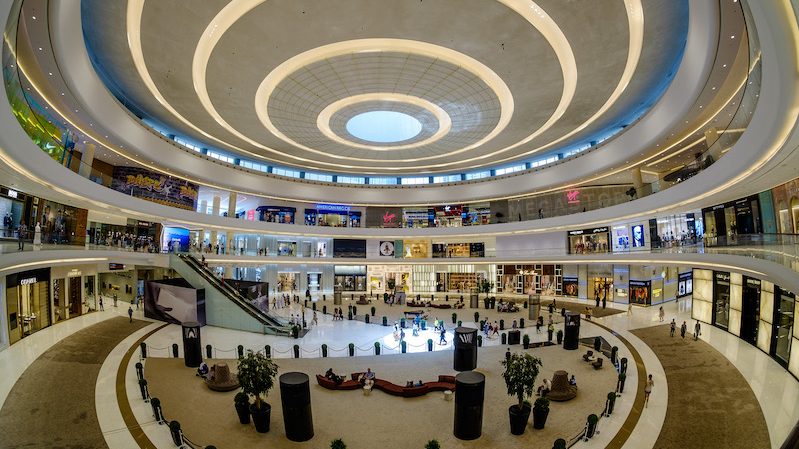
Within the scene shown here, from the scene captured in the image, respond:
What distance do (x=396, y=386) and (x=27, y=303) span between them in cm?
1916

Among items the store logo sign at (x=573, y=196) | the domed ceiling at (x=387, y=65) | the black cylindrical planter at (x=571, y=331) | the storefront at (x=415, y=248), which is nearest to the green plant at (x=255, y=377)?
the domed ceiling at (x=387, y=65)

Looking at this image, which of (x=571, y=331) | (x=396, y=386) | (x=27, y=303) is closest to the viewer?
(x=396, y=386)

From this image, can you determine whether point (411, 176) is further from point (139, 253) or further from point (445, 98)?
point (139, 253)

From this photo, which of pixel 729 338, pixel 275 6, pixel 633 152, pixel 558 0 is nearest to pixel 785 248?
pixel 558 0

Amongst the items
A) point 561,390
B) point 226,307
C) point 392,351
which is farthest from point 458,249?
point 561,390

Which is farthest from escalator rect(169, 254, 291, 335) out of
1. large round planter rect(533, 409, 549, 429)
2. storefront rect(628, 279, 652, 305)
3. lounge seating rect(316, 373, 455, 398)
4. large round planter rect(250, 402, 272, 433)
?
storefront rect(628, 279, 652, 305)

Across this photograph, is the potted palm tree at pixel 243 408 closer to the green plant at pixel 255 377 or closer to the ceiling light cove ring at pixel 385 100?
the green plant at pixel 255 377

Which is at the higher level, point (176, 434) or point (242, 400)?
point (242, 400)

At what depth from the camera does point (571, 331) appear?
62.4 feet

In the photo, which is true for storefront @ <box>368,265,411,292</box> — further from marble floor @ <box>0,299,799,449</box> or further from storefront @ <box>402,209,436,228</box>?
marble floor @ <box>0,299,799,449</box>

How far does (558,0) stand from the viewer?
1454 centimetres

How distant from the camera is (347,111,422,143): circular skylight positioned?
28.4 meters

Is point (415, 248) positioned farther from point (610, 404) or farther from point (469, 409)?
point (469, 409)

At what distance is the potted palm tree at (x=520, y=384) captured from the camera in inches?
435
